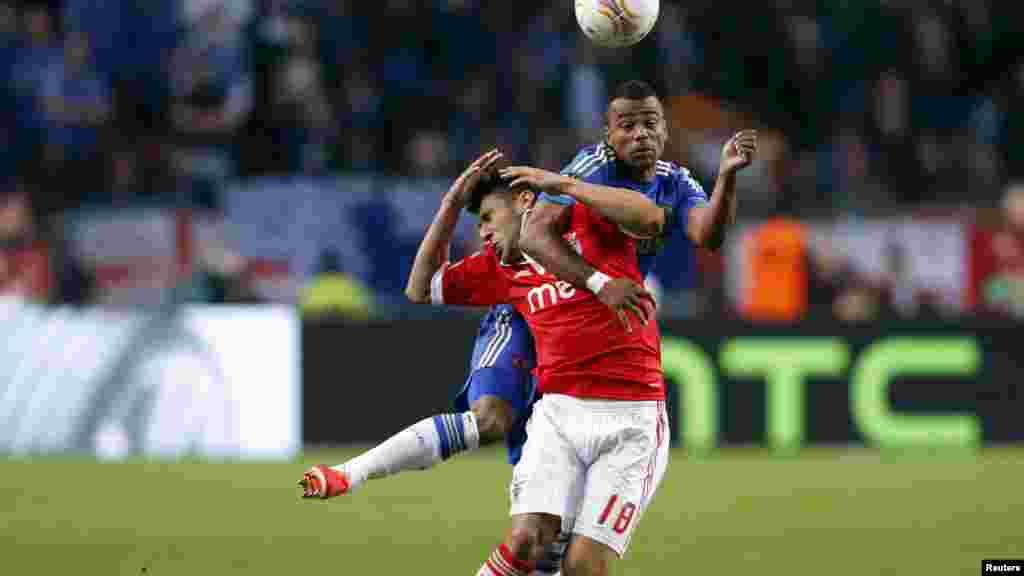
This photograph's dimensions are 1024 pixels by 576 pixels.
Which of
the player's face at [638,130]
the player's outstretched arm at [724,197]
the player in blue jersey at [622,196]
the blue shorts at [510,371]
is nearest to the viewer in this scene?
the player's outstretched arm at [724,197]

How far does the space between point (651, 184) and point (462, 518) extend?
448 cm

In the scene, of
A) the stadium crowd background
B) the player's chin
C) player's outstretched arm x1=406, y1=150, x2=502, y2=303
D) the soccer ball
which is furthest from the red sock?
the stadium crowd background

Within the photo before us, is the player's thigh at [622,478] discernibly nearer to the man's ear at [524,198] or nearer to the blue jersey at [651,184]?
the blue jersey at [651,184]

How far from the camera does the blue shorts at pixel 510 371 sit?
7.24 meters

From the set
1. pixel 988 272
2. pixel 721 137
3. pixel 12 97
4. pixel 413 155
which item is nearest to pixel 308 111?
pixel 413 155

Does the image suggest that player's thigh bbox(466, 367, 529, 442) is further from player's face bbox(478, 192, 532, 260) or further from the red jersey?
the red jersey

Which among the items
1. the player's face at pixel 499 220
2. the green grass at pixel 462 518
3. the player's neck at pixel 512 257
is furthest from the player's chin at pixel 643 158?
the green grass at pixel 462 518

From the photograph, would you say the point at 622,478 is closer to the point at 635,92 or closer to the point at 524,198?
the point at 635,92

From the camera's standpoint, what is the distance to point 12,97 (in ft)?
55.9

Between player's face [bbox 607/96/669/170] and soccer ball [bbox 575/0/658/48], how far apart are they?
1.88 ft

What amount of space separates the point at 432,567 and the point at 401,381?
6.45 metres

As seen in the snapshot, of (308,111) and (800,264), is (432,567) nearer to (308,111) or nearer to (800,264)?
(800,264)

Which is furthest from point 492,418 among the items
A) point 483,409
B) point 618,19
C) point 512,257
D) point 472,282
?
point 618,19

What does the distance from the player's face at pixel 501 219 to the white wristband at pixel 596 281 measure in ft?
A: 3.85
